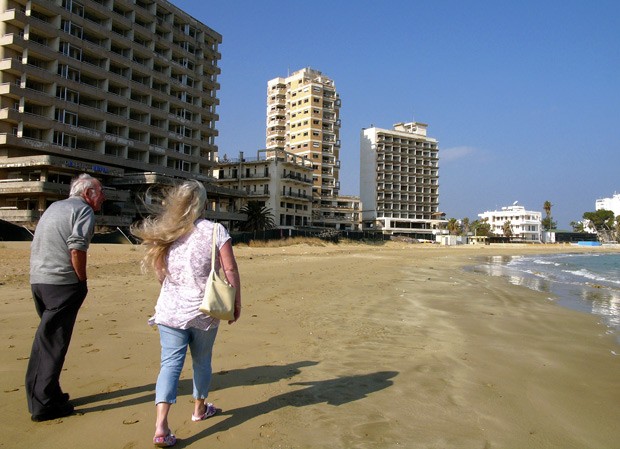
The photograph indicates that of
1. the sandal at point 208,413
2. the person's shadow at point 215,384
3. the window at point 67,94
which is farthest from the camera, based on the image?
the window at point 67,94

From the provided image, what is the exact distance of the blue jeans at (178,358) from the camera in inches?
124

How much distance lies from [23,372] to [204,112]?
202 feet

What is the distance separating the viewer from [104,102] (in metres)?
47.8

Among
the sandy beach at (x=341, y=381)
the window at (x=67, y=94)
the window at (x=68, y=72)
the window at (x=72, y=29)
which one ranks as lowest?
the sandy beach at (x=341, y=381)

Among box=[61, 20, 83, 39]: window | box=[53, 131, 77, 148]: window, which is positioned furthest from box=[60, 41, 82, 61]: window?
box=[53, 131, 77, 148]: window

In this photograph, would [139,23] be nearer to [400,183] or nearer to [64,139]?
[64,139]

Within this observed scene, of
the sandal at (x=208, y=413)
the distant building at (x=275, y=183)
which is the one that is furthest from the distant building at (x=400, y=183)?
the sandal at (x=208, y=413)

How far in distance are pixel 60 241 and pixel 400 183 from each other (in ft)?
341

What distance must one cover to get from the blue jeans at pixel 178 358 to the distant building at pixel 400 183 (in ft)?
315

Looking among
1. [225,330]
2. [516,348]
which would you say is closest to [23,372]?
[225,330]

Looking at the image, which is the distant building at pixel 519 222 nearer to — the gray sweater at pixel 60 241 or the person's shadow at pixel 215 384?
the person's shadow at pixel 215 384

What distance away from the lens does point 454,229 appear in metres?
110

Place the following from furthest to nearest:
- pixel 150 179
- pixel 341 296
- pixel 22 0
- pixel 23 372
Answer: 1. pixel 150 179
2. pixel 22 0
3. pixel 341 296
4. pixel 23 372

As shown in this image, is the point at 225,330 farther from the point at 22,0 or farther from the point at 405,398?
the point at 22,0
